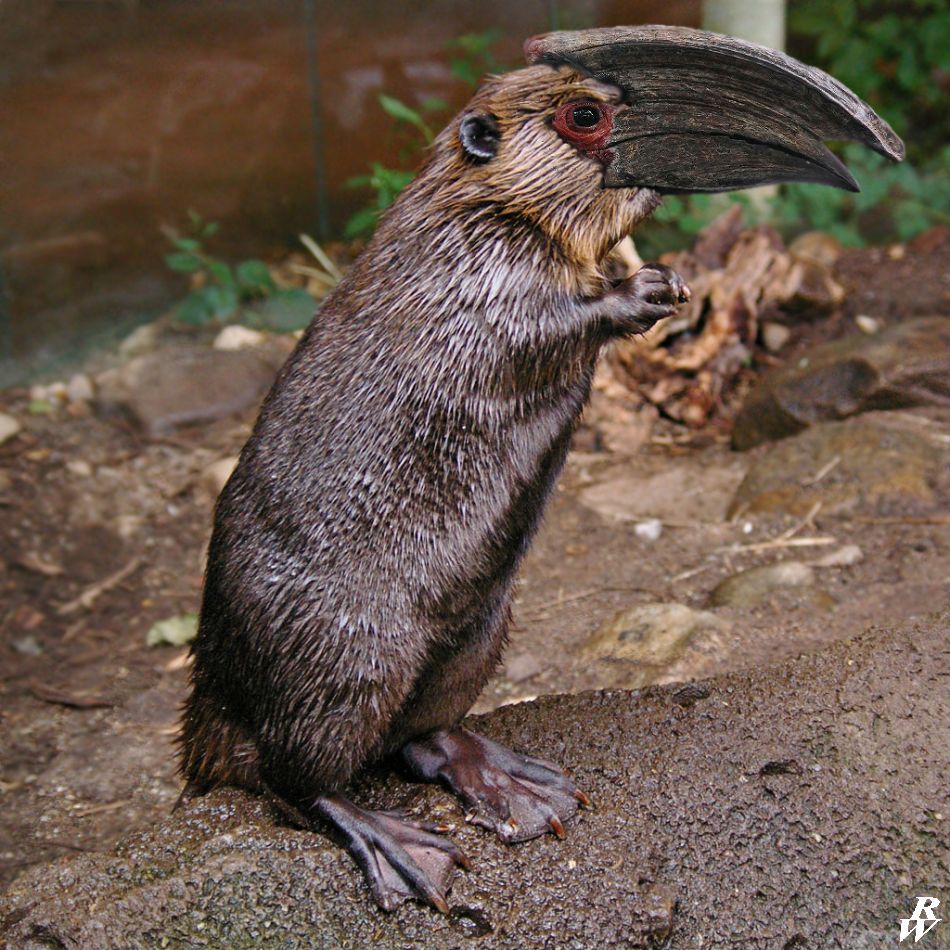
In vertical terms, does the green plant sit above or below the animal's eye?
below

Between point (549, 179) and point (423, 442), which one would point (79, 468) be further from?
point (549, 179)

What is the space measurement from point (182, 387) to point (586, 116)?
4836mm

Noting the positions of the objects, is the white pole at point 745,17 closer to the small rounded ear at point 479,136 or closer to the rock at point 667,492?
the rock at point 667,492

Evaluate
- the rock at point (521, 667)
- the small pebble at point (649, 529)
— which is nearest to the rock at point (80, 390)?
the small pebble at point (649, 529)

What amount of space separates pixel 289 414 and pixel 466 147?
0.85 m

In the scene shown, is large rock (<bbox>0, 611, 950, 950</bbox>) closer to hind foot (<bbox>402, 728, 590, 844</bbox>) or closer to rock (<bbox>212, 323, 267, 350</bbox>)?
hind foot (<bbox>402, 728, 590, 844</bbox>)

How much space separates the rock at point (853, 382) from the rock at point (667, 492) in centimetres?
33

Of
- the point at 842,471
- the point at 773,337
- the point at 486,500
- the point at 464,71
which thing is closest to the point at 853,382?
the point at 842,471

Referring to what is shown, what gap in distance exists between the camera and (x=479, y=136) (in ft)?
10.6

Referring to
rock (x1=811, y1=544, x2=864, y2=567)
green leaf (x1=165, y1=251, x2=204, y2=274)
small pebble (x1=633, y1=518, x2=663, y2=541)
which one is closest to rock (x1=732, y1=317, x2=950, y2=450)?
small pebble (x1=633, y1=518, x2=663, y2=541)

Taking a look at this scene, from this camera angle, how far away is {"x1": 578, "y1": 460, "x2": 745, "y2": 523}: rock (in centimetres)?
639

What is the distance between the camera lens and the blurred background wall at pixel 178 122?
7.43 metres

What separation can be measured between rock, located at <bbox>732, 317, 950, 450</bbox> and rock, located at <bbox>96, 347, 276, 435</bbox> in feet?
9.73

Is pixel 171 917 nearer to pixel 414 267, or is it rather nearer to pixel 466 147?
pixel 414 267
